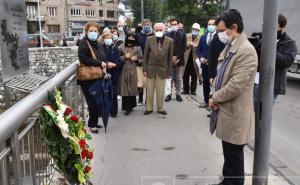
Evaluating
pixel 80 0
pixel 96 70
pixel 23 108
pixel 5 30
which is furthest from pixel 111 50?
pixel 80 0

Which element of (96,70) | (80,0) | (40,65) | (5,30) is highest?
(80,0)

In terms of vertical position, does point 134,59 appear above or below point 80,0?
below

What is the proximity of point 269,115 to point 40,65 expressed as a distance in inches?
A: 1019

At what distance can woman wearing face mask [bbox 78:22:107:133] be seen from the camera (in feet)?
19.3

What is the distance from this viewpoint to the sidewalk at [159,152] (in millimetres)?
4488

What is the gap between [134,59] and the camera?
7562 mm

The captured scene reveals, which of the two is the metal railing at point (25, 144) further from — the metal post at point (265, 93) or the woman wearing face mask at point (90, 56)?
the metal post at point (265, 93)

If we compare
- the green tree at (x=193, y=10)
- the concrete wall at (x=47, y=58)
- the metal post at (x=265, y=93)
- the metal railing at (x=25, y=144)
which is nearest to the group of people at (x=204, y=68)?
the metal post at (x=265, y=93)

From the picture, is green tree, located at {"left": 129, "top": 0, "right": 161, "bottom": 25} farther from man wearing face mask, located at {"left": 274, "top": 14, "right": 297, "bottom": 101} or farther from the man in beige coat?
the man in beige coat

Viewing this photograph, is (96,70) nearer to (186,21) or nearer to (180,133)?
(180,133)

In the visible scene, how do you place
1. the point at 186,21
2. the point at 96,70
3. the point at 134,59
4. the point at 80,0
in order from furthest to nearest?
the point at 80,0 → the point at 186,21 → the point at 134,59 → the point at 96,70

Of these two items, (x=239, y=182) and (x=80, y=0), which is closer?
(x=239, y=182)

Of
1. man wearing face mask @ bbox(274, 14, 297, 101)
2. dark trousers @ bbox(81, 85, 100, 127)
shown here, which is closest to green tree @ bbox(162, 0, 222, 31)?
dark trousers @ bbox(81, 85, 100, 127)

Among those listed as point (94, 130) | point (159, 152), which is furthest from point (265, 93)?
point (94, 130)
